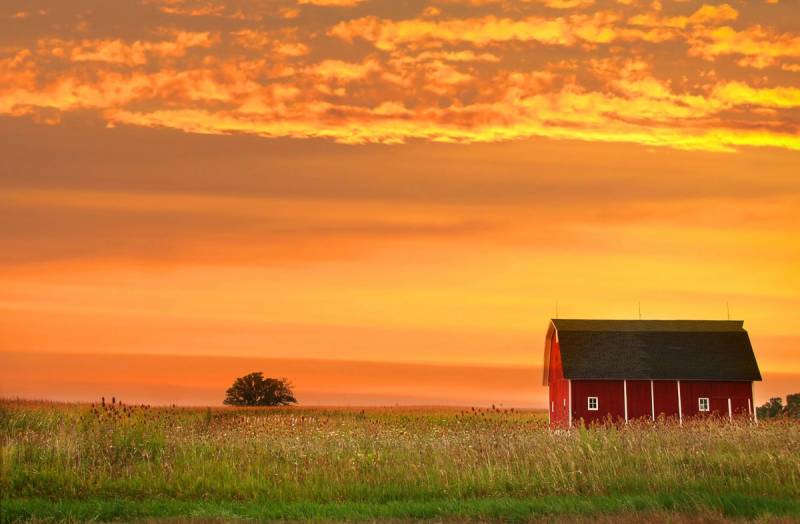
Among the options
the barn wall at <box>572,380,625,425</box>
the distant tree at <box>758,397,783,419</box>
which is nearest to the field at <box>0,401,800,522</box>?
the barn wall at <box>572,380,625,425</box>

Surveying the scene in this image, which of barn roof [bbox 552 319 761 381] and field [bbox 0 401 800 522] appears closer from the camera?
field [bbox 0 401 800 522]

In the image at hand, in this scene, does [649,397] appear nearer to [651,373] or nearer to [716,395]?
[651,373]

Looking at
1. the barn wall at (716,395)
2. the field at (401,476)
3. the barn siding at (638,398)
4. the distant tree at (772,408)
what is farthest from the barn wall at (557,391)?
the field at (401,476)

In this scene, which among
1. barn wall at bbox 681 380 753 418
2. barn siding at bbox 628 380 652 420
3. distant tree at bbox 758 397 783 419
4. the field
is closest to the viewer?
the field

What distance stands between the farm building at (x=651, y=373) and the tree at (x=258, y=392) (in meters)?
30.6

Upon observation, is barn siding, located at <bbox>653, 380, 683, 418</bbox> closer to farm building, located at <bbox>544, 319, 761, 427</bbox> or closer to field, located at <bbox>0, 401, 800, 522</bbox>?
farm building, located at <bbox>544, 319, 761, 427</bbox>

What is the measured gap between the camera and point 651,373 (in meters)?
49.2

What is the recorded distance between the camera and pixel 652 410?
48719mm

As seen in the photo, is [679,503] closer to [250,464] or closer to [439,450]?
[439,450]

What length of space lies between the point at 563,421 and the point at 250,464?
95.2 feet

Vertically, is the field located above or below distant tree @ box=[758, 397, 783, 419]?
below

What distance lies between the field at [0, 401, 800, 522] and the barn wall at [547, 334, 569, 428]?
2293cm

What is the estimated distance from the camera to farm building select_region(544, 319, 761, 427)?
4891cm

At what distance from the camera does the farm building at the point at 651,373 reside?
160ft
